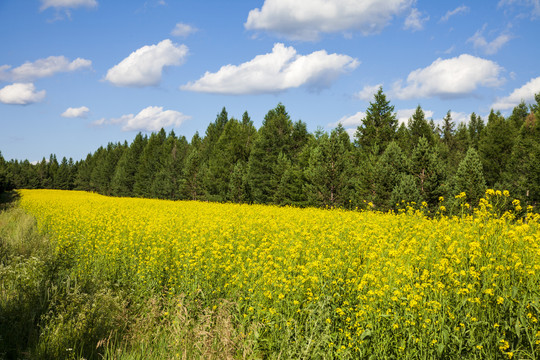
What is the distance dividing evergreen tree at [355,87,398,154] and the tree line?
0.10 metres

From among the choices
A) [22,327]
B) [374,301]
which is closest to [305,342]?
[374,301]

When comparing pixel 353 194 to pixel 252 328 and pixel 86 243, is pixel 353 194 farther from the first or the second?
pixel 252 328

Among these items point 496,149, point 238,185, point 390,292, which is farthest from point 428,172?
point 496,149

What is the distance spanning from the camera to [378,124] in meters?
34.4

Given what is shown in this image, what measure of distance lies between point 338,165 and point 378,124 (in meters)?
9.94

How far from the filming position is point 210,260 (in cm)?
616

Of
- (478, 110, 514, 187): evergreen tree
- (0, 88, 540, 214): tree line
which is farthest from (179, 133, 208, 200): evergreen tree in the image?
(478, 110, 514, 187): evergreen tree

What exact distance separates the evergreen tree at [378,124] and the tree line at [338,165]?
0.10m

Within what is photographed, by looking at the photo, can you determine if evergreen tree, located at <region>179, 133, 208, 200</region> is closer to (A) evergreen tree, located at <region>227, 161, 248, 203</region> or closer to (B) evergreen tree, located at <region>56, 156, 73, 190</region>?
(A) evergreen tree, located at <region>227, 161, 248, 203</region>

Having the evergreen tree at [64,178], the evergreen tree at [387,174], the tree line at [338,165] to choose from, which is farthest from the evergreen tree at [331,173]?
the evergreen tree at [64,178]

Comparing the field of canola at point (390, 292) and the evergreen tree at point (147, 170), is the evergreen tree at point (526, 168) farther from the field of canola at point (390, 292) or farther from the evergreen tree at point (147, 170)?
the evergreen tree at point (147, 170)

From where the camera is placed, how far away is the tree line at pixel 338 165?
24.3 meters

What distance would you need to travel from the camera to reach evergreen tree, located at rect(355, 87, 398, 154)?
111ft

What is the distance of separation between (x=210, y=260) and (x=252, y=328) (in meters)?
2.09
